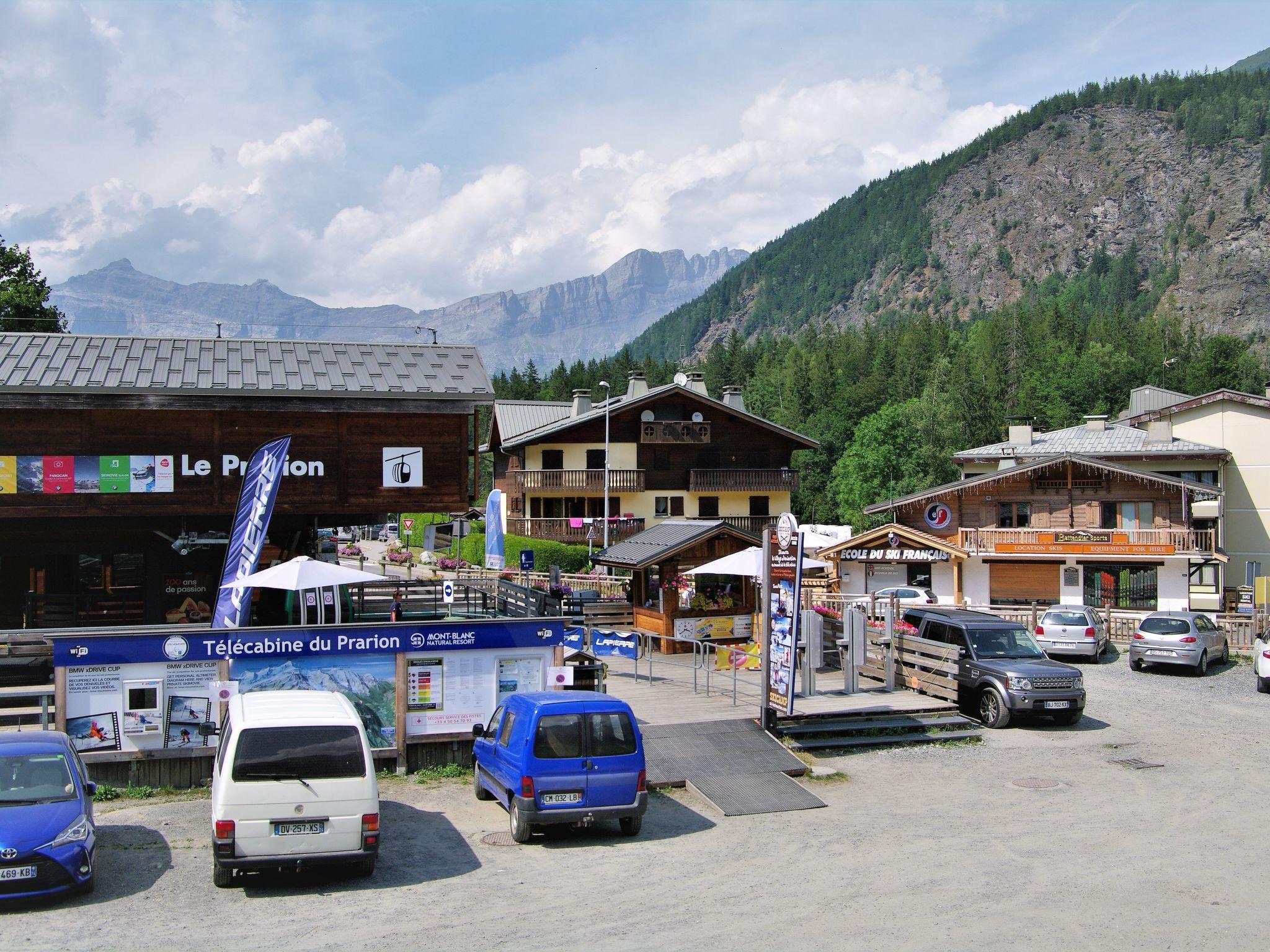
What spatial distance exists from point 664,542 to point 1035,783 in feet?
44.6

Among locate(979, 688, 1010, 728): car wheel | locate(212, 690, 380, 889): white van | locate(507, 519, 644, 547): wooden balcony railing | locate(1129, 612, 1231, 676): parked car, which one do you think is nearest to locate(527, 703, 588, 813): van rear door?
locate(212, 690, 380, 889): white van

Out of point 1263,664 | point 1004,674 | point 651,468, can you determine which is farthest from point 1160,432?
point 1004,674

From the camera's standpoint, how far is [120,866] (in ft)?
35.3

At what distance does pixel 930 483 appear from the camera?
284ft

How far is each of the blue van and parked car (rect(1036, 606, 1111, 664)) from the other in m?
19.2

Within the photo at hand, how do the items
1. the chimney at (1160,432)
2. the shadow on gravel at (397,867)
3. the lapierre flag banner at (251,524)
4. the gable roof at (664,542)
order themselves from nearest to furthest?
the shadow on gravel at (397,867) → the lapierre flag banner at (251,524) → the gable roof at (664,542) → the chimney at (1160,432)

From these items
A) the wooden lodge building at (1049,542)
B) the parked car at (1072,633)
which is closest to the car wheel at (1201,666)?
the parked car at (1072,633)

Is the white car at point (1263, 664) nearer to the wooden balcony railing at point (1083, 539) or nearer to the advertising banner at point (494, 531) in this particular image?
the wooden balcony railing at point (1083, 539)

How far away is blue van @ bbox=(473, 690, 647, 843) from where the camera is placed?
37.8ft

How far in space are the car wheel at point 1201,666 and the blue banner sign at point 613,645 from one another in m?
13.7

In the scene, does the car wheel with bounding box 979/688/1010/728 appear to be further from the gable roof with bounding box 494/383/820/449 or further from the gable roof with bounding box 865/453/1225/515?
the gable roof with bounding box 494/383/820/449

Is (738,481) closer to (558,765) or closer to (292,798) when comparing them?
(558,765)

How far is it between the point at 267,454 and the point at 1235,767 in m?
16.4

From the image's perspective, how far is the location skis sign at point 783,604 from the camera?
53.7 ft
